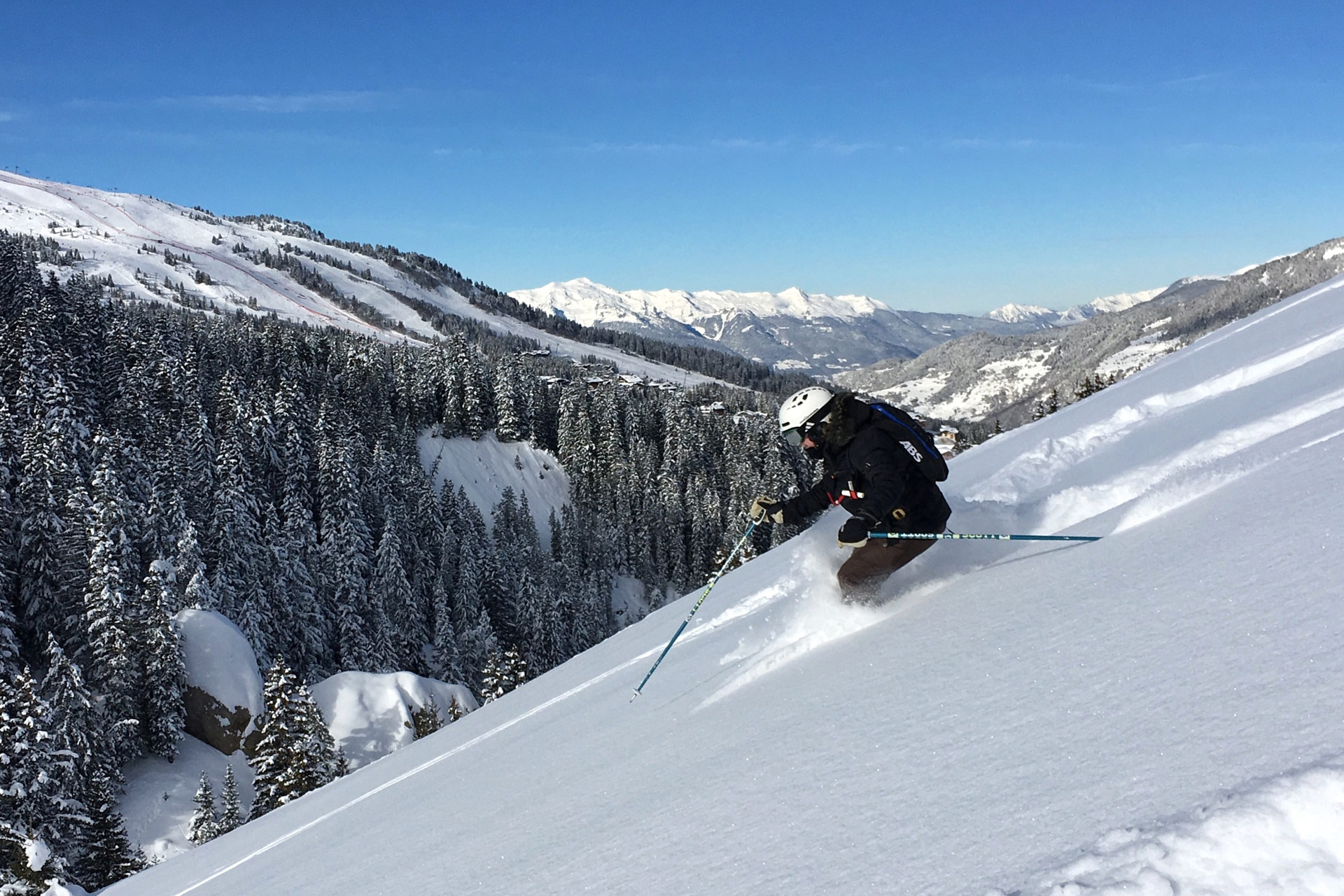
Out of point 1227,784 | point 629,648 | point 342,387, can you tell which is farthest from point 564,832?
point 342,387

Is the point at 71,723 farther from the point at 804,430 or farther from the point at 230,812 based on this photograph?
the point at 804,430

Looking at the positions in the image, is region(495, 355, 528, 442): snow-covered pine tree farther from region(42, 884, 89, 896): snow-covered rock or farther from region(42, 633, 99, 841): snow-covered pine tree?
region(42, 884, 89, 896): snow-covered rock

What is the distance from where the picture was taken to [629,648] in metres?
9.77

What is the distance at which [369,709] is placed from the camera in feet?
113

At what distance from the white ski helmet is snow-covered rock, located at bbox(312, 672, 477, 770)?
31.5 meters

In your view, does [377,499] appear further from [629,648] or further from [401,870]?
[401,870]

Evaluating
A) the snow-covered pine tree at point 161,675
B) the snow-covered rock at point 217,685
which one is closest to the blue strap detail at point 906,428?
the snow-covered pine tree at point 161,675

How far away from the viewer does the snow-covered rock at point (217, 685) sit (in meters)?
33.7

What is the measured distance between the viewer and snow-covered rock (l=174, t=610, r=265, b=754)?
111 ft

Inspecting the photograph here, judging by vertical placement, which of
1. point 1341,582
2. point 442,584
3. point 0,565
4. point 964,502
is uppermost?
point 0,565

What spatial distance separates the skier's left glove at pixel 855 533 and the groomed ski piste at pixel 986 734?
0.62 m

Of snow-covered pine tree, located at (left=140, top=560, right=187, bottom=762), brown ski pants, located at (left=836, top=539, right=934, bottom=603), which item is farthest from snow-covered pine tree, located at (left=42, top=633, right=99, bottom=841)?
brown ski pants, located at (left=836, top=539, right=934, bottom=603)

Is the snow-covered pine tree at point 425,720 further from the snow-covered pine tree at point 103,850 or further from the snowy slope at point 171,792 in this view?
the snow-covered pine tree at point 103,850

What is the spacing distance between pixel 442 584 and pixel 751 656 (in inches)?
2023
